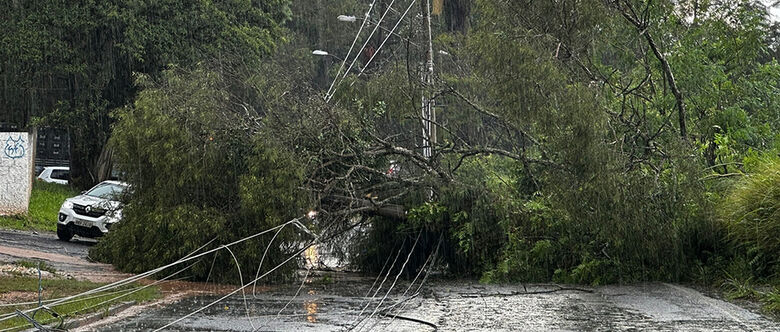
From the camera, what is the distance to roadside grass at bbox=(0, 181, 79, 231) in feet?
83.1

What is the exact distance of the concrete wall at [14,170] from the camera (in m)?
25.1

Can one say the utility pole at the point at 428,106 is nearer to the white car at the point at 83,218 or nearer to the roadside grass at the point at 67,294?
the roadside grass at the point at 67,294

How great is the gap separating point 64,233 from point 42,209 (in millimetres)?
5548

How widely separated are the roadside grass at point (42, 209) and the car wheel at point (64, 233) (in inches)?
69.4

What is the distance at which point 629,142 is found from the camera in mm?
17312

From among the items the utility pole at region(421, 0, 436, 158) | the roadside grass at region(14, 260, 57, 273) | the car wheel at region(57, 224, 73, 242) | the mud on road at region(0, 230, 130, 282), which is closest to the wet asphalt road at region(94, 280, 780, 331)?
the mud on road at region(0, 230, 130, 282)

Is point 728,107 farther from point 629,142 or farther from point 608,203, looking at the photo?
point 608,203

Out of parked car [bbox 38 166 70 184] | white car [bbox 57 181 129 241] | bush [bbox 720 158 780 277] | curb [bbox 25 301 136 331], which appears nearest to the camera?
curb [bbox 25 301 136 331]

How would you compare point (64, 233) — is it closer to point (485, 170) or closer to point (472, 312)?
point (485, 170)

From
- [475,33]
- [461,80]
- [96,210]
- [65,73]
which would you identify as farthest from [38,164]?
[475,33]

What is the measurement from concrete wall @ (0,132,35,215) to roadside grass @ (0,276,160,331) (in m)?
11.4

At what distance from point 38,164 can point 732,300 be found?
1717 inches

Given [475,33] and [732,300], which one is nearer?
[732,300]

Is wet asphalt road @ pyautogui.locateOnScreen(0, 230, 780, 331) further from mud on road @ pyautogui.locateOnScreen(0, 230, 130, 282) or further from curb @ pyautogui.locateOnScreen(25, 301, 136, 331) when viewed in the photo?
mud on road @ pyautogui.locateOnScreen(0, 230, 130, 282)
